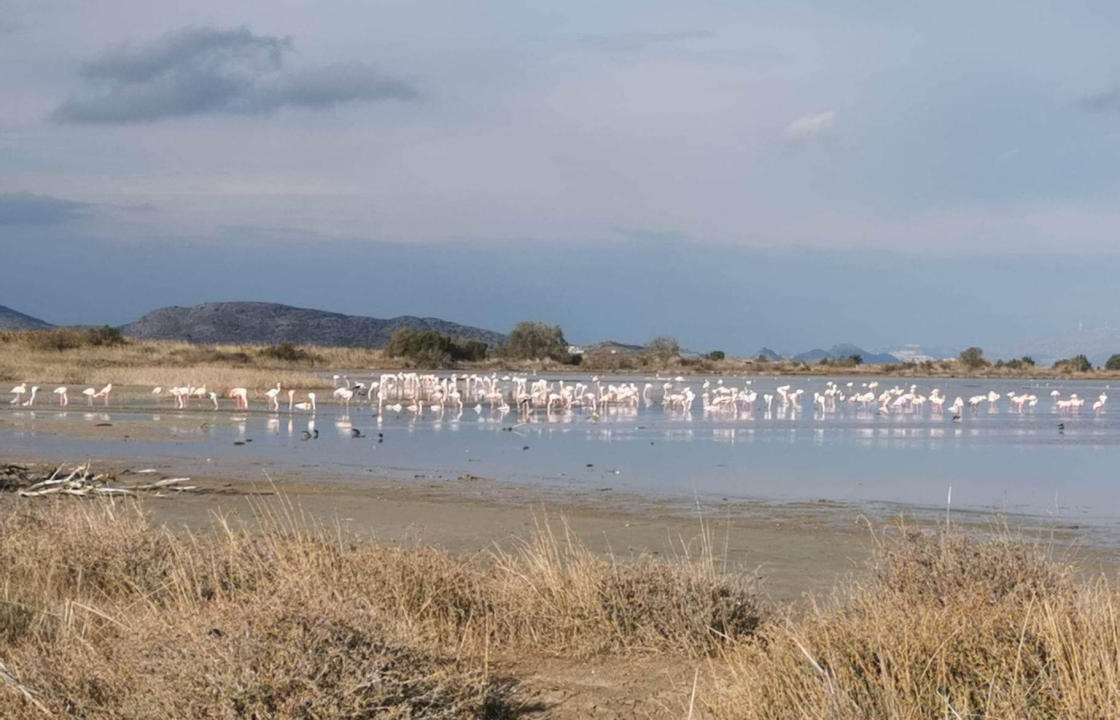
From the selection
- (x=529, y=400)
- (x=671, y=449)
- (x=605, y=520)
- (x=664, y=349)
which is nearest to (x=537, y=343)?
(x=664, y=349)

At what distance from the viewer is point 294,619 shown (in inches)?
207

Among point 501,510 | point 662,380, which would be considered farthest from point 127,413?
point 662,380

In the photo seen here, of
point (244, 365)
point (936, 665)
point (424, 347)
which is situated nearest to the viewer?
point (936, 665)

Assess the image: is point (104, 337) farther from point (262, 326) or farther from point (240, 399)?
point (262, 326)

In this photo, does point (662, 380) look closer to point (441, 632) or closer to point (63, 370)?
point (63, 370)

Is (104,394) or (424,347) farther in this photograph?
(424,347)

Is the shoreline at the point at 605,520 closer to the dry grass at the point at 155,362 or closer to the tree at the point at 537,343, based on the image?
the dry grass at the point at 155,362

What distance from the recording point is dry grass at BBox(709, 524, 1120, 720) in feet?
16.5

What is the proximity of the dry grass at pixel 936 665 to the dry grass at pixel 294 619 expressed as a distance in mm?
1092

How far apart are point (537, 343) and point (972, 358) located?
1423 inches

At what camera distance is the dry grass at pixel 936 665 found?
5.02m

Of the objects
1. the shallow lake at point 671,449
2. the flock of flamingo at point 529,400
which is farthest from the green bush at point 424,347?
the shallow lake at point 671,449

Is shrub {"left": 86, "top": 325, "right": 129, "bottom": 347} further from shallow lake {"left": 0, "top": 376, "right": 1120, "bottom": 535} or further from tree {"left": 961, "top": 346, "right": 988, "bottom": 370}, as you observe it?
tree {"left": 961, "top": 346, "right": 988, "bottom": 370}

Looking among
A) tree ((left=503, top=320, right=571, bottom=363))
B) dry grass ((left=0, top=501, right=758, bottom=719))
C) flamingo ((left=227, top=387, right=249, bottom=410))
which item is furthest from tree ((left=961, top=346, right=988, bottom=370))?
dry grass ((left=0, top=501, right=758, bottom=719))
